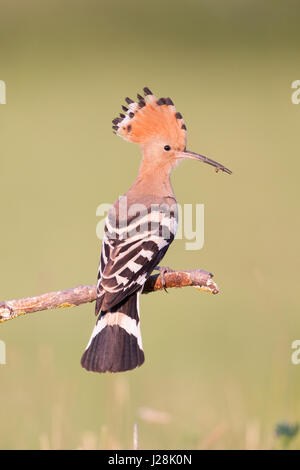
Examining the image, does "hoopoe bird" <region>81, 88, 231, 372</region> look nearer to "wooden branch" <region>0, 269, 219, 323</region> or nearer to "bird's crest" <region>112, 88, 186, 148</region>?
"bird's crest" <region>112, 88, 186, 148</region>

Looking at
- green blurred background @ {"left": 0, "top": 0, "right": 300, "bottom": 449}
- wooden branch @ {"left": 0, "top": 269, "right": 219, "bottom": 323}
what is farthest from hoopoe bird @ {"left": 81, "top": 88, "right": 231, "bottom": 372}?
green blurred background @ {"left": 0, "top": 0, "right": 300, "bottom": 449}

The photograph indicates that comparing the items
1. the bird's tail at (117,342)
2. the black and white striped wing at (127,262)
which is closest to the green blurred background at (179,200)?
the bird's tail at (117,342)

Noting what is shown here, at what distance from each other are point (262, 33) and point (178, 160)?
9375mm

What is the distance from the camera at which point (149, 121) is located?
336 cm

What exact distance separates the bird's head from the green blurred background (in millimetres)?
660

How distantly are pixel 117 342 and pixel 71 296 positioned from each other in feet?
1.38

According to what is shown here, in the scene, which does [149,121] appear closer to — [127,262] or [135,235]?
[135,235]

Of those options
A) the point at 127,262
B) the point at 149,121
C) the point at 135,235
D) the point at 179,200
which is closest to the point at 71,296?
the point at 127,262

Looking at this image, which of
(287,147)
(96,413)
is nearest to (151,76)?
(287,147)

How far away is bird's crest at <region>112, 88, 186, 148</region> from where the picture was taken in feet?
10.8

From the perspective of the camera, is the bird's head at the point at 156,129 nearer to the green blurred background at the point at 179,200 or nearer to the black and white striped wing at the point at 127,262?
the black and white striped wing at the point at 127,262

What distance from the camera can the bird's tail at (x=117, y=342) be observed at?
2.76m

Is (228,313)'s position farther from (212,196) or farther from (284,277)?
(212,196)

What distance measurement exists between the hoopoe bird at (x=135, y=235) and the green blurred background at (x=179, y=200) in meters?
0.29
